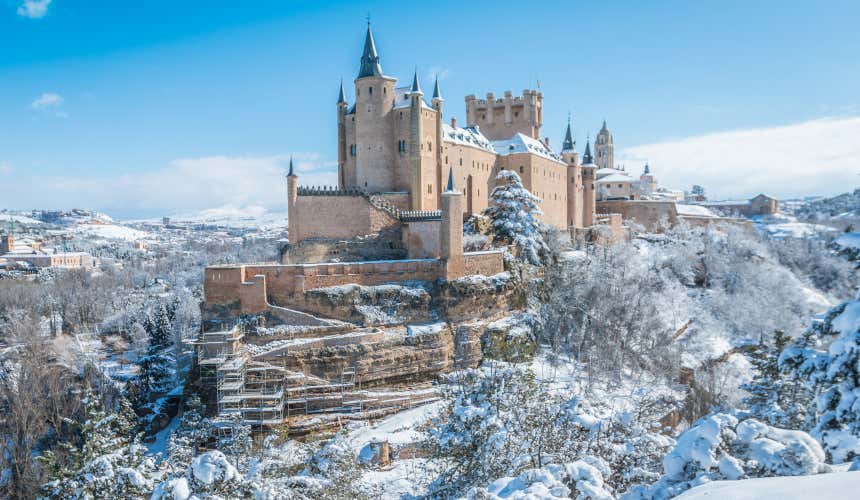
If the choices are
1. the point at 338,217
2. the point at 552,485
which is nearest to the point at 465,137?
the point at 338,217

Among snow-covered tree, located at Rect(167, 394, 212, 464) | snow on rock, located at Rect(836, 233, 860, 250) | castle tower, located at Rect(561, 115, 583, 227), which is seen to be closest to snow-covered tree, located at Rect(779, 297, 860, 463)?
snow on rock, located at Rect(836, 233, 860, 250)

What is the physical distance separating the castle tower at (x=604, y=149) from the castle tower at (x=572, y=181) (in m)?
44.7

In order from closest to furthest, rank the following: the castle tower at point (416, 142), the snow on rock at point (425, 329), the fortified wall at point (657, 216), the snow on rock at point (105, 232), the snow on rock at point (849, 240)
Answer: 1. the snow on rock at point (849, 240)
2. the snow on rock at point (425, 329)
3. the castle tower at point (416, 142)
4. the fortified wall at point (657, 216)
5. the snow on rock at point (105, 232)

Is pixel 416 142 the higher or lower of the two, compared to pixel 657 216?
higher

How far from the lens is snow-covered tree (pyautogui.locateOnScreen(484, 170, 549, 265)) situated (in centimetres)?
3375

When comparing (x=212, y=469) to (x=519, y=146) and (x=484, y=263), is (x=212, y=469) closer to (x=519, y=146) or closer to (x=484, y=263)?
(x=484, y=263)

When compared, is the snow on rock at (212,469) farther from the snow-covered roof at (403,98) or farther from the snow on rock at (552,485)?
the snow-covered roof at (403,98)

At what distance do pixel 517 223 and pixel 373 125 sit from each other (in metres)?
10.9

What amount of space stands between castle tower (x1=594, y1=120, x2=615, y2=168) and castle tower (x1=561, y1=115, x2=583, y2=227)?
4474 cm

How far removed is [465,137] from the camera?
39531 mm

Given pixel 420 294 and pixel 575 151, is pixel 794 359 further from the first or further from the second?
pixel 575 151

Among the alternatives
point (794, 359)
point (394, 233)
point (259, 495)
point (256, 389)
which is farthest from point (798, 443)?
point (394, 233)

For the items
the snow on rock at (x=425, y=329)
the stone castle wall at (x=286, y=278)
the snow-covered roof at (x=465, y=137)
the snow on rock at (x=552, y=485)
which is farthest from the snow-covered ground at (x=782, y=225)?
the snow on rock at (x=552, y=485)

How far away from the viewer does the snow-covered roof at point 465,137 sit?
36953 millimetres
